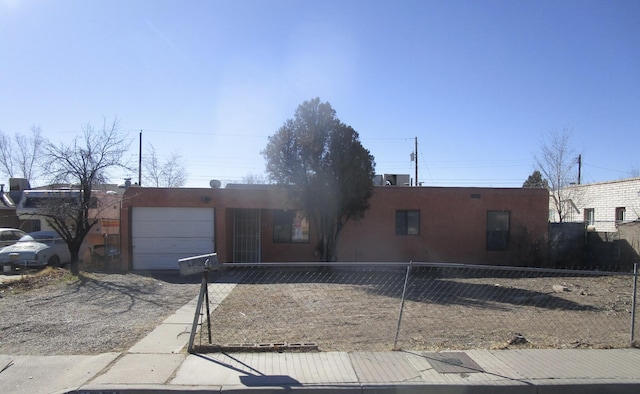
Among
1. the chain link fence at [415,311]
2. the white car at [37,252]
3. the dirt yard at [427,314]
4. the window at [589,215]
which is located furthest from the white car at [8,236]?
the window at [589,215]

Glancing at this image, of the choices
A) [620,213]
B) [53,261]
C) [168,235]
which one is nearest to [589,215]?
[620,213]

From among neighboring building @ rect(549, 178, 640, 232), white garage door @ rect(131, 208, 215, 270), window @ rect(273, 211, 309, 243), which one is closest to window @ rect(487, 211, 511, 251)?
neighboring building @ rect(549, 178, 640, 232)

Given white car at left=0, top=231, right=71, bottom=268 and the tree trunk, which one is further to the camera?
white car at left=0, top=231, right=71, bottom=268

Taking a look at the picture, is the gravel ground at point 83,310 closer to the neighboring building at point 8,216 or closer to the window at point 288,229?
the window at point 288,229

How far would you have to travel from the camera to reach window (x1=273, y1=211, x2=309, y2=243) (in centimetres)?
1967

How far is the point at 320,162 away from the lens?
55.4 ft

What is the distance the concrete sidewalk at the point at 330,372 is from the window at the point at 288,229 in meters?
13.0

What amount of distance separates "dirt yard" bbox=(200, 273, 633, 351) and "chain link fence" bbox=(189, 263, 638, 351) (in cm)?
2

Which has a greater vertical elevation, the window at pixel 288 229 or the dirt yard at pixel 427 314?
the window at pixel 288 229

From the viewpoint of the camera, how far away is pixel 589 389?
5.28m

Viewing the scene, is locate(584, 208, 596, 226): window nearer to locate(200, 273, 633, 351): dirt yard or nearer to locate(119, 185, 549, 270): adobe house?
locate(119, 185, 549, 270): adobe house

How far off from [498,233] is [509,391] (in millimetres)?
16111

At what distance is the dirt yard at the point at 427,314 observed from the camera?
290 inches

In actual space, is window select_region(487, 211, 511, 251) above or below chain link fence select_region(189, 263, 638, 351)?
above
